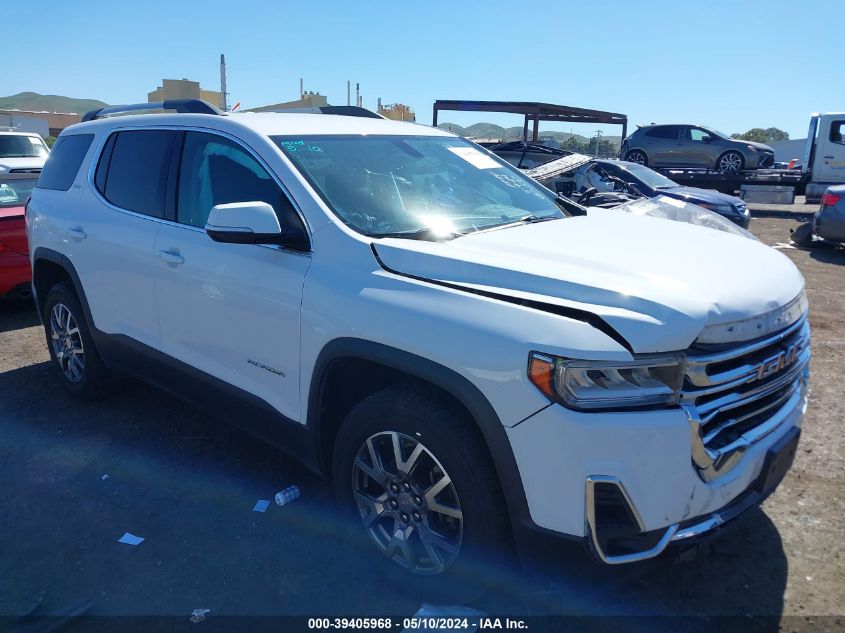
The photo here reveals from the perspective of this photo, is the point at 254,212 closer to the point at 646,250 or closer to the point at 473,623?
the point at 646,250

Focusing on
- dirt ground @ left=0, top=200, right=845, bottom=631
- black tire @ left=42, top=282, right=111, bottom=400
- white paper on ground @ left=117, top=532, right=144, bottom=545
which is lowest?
white paper on ground @ left=117, top=532, right=144, bottom=545

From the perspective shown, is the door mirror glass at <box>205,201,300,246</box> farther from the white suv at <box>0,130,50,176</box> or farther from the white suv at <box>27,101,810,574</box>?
the white suv at <box>0,130,50,176</box>

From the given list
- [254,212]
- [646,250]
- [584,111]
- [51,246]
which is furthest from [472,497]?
[584,111]

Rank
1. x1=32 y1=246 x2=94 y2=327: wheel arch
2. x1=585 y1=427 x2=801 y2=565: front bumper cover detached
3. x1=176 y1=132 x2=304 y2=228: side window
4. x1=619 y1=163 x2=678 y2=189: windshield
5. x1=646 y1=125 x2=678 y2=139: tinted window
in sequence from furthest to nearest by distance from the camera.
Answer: x1=646 y1=125 x2=678 y2=139: tinted window < x1=619 y1=163 x2=678 y2=189: windshield < x1=32 y1=246 x2=94 y2=327: wheel arch < x1=176 y1=132 x2=304 y2=228: side window < x1=585 y1=427 x2=801 y2=565: front bumper cover detached

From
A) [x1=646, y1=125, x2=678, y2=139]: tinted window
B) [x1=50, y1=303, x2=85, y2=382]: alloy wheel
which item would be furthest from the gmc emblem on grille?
[x1=646, y1=125, x2=678, y2=139]: tinted window

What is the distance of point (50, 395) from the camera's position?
4992mm

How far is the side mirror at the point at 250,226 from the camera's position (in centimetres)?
283

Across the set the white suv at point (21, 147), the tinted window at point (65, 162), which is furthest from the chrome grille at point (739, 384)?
the white suv at point (21, 147)

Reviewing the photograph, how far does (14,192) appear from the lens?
23.6 ft

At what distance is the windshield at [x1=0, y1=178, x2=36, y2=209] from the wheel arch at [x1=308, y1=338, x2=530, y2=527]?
5.57 meters

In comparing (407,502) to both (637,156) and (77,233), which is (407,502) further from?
(637,156)

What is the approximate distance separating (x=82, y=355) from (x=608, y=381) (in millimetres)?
3940

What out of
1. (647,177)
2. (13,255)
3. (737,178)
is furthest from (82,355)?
(737,178)

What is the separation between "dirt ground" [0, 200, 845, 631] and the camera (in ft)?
8.87
